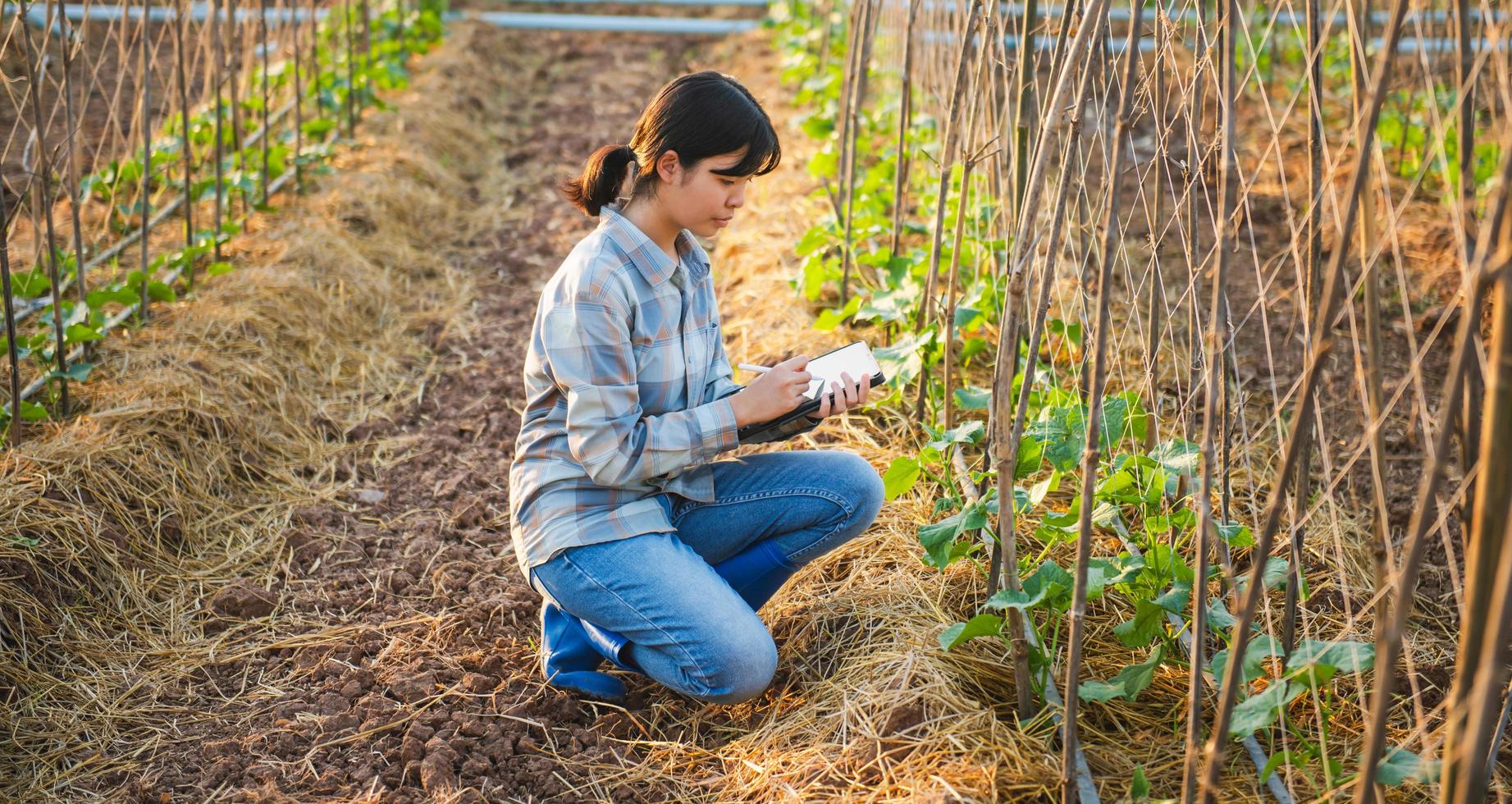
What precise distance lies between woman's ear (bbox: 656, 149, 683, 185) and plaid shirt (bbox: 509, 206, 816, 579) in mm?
96

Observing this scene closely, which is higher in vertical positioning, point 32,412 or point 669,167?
point 669,167

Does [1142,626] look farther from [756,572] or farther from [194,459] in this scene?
[194,459]

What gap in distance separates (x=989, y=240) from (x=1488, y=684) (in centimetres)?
158

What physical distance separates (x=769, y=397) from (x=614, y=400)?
24 centimetres

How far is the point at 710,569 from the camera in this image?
1.86 meters

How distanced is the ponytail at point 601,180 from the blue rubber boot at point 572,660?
67 centimetres

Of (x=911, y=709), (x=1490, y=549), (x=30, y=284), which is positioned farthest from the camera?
(x=30, y=284)

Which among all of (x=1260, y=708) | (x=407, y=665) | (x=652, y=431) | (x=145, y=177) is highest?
(x=145, y=177)

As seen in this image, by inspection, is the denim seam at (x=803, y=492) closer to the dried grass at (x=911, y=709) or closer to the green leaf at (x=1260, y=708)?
the dried grass at (x=911, y=709)

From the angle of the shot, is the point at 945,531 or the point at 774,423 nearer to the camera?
the point at 945,531

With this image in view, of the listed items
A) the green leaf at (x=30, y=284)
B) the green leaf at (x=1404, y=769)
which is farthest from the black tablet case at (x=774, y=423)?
the green leaf at (x=30, y=284)

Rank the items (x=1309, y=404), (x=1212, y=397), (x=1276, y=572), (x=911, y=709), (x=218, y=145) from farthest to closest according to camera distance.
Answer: (x=218, y=145)
(x=911, y=709)
(x=1276, y=572)
(x=1212, y=397)
(x=1309, y=404)

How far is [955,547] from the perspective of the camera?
5.83 ft

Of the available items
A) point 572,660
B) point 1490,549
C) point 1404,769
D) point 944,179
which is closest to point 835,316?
point 944,179
